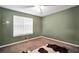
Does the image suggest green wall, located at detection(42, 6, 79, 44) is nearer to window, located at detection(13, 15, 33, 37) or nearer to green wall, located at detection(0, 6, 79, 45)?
green wall, located at detection(0, 6, 79, 45)

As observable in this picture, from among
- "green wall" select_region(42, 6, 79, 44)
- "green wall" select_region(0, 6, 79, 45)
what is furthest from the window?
"green wall" select_region(42, 6, 79, 44)

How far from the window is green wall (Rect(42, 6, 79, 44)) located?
0.95 ft

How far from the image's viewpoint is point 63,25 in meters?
1.63

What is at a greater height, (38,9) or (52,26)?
(38,9)

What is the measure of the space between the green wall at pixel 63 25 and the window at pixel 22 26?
0.29 meters

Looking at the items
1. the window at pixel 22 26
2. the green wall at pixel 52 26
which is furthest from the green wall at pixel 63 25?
the window at pixel 22 26

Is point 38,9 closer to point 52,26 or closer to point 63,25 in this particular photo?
point 52,26

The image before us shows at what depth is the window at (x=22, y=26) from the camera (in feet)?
5.21

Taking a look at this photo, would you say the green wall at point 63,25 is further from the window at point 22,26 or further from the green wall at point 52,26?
the window at point 22,26

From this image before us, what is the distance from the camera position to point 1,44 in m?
1.54

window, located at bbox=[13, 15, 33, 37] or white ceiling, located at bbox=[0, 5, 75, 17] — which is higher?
white ceiling, located at bbox=[0, 5, 75, 17]

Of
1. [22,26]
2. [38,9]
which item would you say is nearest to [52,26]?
[38,9]

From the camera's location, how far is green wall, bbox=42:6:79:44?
5.21ft

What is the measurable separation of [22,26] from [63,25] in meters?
0.83
